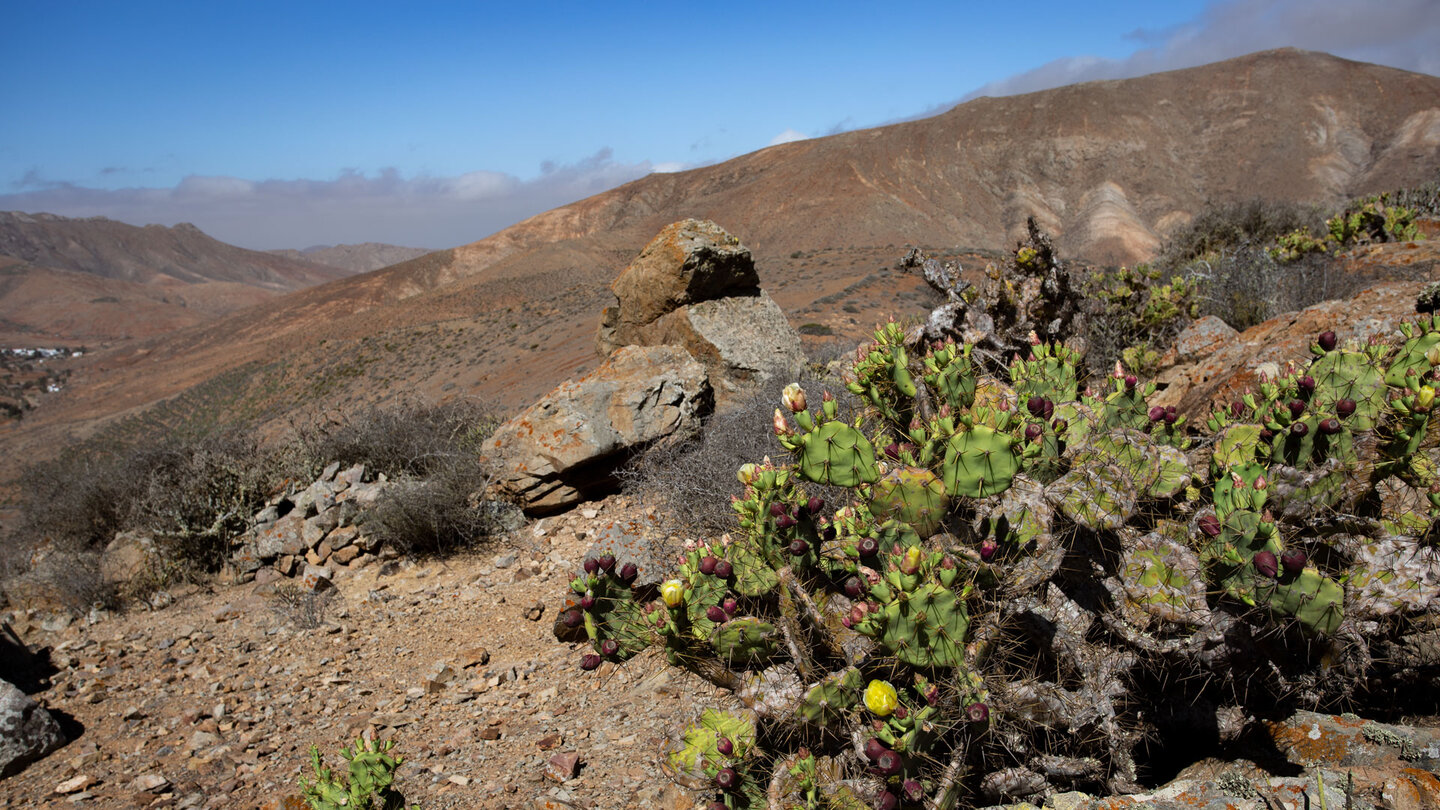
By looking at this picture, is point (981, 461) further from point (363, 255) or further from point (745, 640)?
point (363, 255)

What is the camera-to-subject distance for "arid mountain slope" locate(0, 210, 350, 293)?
120062mm

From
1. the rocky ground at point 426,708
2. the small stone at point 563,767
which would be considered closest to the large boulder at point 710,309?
the rocky ground at point 426,708

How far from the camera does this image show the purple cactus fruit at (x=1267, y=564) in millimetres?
2279

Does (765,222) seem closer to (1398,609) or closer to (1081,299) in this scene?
(1081,299)

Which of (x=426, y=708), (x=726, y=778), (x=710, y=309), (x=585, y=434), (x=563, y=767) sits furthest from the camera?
(x=710, y=309)

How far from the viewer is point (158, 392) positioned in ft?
117

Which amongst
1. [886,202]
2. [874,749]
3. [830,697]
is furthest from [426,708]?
[886,202]

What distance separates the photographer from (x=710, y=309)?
28.1 ft

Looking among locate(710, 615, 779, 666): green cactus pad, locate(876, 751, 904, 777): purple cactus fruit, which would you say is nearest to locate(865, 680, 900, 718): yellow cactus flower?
locate(876, 751, 904, 777): purple cactus fruit

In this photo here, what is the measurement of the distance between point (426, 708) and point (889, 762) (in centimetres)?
307

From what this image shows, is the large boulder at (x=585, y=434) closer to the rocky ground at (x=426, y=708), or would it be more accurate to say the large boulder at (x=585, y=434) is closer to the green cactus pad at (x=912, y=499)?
the rocky ground at (x=426, y=708)

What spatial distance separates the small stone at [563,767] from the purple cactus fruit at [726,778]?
1.05 metres

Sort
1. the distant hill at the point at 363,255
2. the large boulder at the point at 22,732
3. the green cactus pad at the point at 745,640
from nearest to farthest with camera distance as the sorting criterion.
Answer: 1. the green cactus pad at the point at 745,640
2. the large boulder at the point at 22,732
3. the distant hill at the point at 363,255

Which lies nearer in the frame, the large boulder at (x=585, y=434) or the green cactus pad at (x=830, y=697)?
the green cactus pad at (x=830, y=697)
